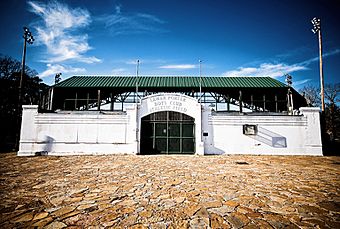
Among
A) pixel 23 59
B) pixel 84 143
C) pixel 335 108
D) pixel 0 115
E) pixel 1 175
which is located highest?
pixel 23 59

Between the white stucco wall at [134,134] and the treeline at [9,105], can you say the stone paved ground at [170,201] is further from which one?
the treeline at [9,105]

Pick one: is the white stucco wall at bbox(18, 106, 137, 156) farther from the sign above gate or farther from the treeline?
the treeline

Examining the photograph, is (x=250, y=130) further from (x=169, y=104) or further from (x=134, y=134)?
(x=134, y=134)

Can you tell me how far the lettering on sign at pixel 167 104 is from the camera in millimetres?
14055

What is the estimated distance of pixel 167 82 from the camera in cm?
1953

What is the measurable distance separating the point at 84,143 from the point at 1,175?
613 cm

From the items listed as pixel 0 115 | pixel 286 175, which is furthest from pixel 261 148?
pixel 0 115

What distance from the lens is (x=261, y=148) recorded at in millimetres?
13406

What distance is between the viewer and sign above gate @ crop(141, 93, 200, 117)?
1404cm

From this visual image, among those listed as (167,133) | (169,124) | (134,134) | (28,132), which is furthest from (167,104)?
(28,132)

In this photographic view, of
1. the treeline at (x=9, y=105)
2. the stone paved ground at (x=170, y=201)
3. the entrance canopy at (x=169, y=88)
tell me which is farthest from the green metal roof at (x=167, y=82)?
the stone paved ground at (x=170, y=201)

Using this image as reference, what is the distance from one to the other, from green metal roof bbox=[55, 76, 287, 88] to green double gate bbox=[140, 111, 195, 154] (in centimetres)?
554

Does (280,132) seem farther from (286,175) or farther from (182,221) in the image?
(182,221)

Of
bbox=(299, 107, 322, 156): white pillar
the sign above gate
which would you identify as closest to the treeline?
the sign above gate
